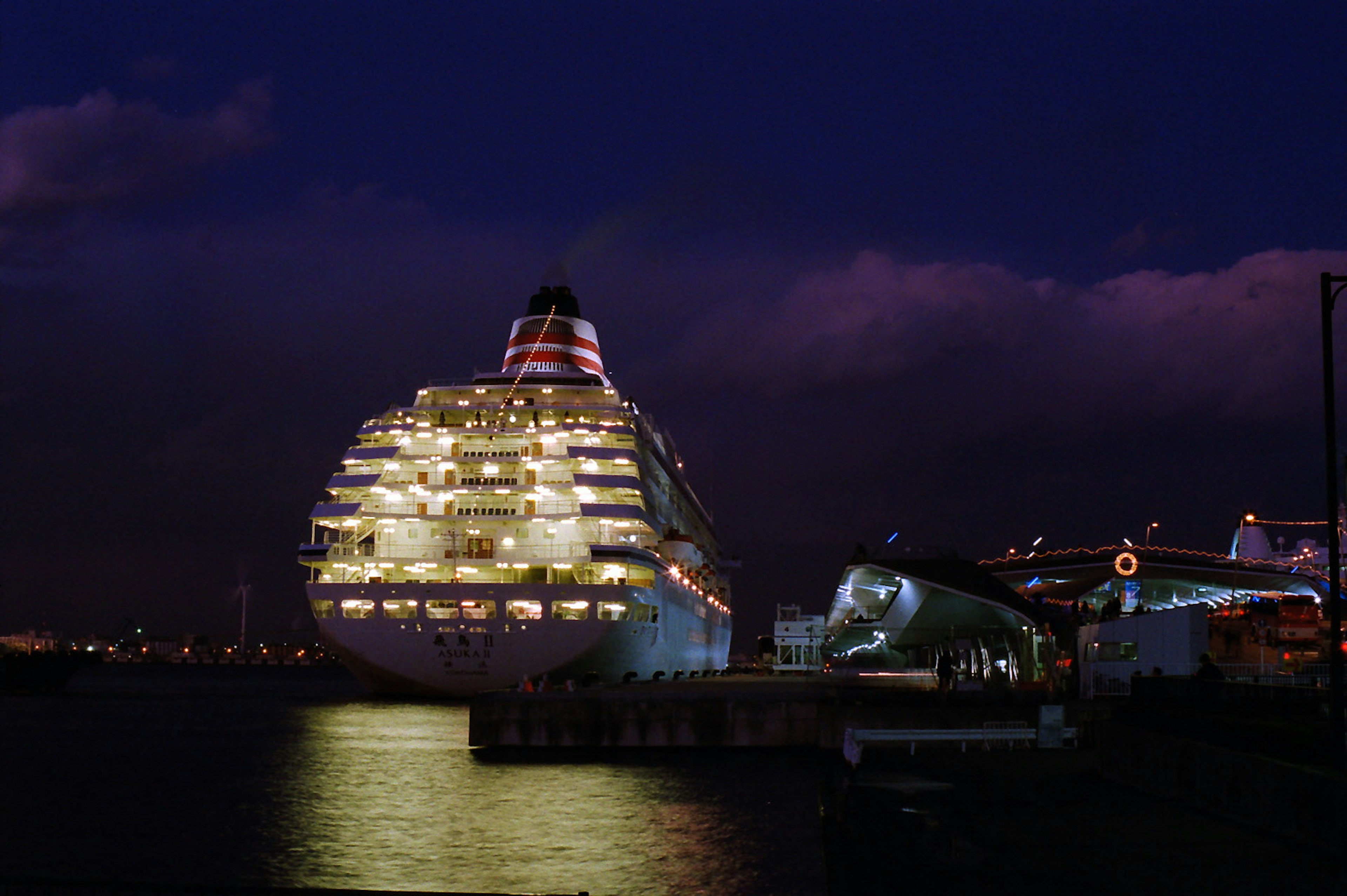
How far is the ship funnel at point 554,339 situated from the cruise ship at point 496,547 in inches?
485

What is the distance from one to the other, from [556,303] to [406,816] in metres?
57.3

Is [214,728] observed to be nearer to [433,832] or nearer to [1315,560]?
[433,832]

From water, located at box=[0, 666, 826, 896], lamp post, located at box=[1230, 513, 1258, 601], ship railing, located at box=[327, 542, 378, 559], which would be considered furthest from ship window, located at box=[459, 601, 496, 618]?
lamp post, located at box=[1230, 513, 1258, 601]

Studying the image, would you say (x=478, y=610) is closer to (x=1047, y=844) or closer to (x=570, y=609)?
(x=570, y=609)

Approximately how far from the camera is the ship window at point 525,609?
48.4m

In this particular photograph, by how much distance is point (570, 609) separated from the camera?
4909cm

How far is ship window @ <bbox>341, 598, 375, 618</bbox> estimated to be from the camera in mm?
48562

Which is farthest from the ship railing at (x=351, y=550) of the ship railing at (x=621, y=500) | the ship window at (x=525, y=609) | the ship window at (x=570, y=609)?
the ship railing at (x=621, y=500)

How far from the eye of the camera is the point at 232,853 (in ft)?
61.2

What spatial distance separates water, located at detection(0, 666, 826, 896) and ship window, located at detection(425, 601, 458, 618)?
7534 mm

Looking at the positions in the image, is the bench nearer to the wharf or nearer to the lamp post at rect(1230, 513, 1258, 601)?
the wharf

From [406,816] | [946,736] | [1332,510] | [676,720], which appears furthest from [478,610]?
[1332,510]

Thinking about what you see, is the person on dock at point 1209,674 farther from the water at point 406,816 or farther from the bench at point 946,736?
the water at point 406,816

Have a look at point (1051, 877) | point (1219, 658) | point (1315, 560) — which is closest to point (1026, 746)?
point (1051, 877)
